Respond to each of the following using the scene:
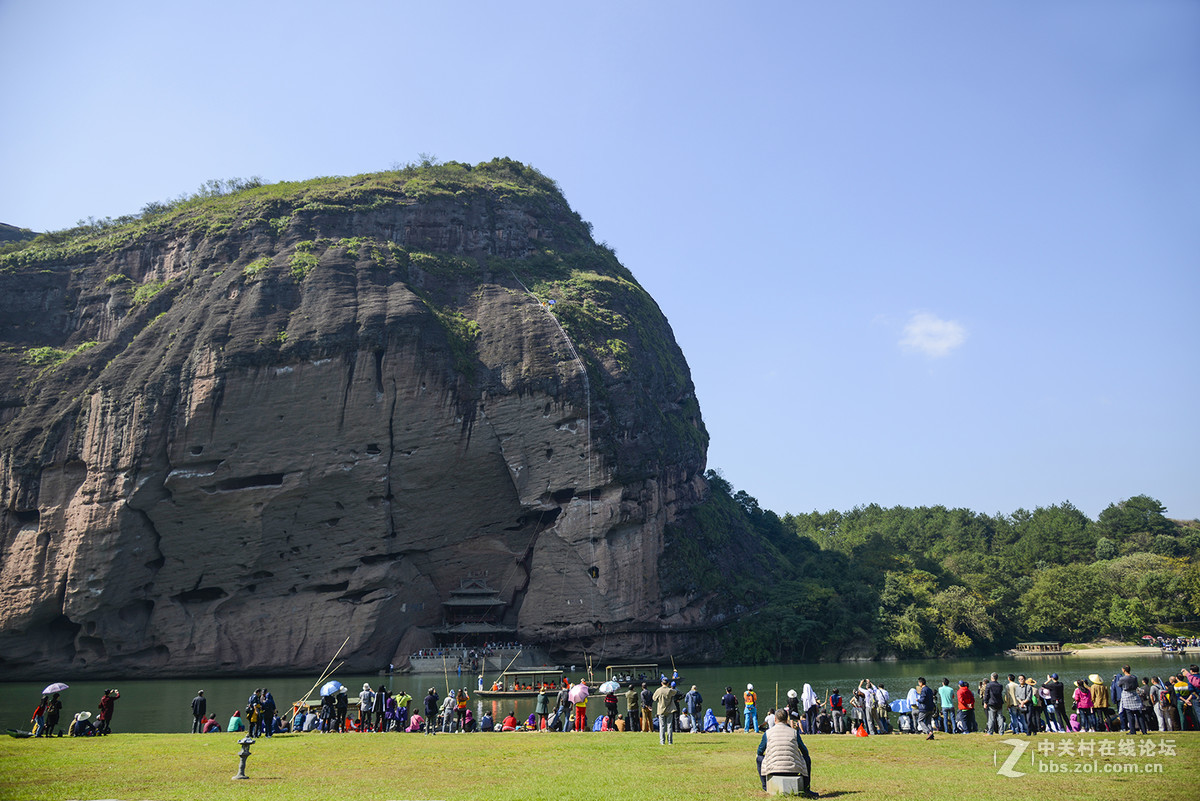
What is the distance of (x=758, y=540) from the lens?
69562 millimetres

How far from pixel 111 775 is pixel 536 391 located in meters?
41.9

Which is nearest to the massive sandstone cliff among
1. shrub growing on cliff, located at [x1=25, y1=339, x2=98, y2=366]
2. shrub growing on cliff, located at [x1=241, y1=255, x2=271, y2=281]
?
shrub growing on cliff, located at [x1=241, y1=255, x2=271, y2=281]

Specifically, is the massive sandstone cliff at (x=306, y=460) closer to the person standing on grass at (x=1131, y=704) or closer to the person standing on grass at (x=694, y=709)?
the person standing on grass at (x=694, y=709)

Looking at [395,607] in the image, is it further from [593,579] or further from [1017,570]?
[1017,570]

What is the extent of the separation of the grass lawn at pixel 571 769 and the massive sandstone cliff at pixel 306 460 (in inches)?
1330

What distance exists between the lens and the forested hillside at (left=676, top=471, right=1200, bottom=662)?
58938mm

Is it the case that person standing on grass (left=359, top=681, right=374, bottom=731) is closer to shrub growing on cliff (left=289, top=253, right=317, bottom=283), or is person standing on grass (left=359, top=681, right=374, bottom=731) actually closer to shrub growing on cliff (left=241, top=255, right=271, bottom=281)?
shrub growing on cliff (left=289, top=253, right=317, bottom=283)

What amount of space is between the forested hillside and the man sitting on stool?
45765 millimetres

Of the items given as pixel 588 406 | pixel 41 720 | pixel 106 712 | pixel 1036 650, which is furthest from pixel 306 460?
pixel 1036 650

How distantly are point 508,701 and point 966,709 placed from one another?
70.3 ft

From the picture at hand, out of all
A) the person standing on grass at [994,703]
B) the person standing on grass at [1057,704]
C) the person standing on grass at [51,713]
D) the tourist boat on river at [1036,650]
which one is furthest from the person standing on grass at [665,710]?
the tourist boat on river at [1036,650]

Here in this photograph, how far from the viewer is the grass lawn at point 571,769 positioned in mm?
10992

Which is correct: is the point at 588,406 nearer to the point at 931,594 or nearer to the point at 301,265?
the point at 301,265

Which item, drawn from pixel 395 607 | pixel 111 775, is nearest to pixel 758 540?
pixel 395 607
